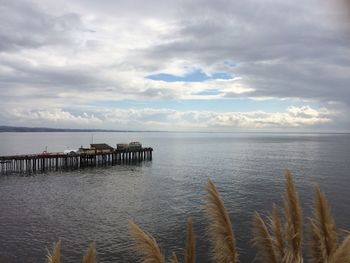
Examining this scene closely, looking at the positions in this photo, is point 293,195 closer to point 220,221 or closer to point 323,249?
point 323,249

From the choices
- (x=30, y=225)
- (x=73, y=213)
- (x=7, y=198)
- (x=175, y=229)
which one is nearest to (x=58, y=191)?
(x=7, y=198)

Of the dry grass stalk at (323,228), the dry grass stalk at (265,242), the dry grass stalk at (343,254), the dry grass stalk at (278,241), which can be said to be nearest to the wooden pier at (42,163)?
the dry grass stalk at (265,242)

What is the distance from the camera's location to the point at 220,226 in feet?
16.5

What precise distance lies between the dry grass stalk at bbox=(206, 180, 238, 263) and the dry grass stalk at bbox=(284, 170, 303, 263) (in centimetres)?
107

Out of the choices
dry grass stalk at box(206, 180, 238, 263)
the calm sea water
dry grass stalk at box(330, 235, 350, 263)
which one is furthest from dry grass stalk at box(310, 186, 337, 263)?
the calm sea water

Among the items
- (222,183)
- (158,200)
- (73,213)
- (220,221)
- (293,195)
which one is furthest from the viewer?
(222,183)

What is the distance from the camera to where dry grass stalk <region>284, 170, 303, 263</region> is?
5695mm

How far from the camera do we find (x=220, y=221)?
198 inches

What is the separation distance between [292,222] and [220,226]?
1567 millimetres

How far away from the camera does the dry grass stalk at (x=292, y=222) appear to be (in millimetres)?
5695

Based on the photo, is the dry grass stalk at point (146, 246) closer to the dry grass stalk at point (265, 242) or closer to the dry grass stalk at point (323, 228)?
the dry grass stalk at point (265, 242)

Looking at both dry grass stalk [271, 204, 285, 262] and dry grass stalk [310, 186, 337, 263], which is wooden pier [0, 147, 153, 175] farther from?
dry grass stalk [310, 186, 337, 263]

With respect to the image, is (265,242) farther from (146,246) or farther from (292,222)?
(146,246)

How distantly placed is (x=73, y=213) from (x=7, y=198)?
13.2 m
